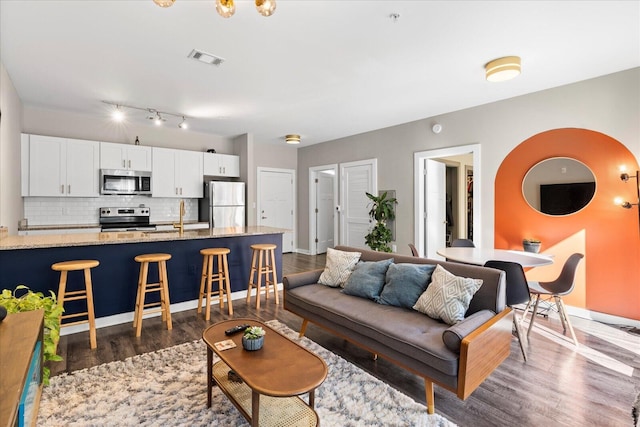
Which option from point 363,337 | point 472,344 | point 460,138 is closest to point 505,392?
point 472,344

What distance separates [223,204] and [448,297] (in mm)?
4657

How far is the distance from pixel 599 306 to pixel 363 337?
3.02 meters

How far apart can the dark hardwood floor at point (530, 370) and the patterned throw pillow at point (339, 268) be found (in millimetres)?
503

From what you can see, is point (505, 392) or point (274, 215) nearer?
point (505, 392)

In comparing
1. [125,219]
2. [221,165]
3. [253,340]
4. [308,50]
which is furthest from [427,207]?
[125,219]

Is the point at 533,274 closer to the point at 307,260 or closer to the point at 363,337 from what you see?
the point at 363,337

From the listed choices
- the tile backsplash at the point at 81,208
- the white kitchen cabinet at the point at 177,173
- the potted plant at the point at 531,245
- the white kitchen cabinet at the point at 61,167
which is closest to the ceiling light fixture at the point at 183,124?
the white kitchen cabinet at the point at 177,173

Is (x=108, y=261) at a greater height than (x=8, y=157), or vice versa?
(x=8, y=157)

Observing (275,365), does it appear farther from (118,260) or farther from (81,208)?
(81,208)

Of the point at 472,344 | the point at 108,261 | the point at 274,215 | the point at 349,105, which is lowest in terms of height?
the point at 472,344

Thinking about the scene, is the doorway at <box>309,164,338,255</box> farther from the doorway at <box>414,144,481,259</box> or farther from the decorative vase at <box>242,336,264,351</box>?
the decorative vase at <box>242,336,264,351</box>

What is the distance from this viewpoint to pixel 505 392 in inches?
83.2

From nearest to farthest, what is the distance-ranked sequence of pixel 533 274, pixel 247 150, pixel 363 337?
pixel 363 337
pixel 533 274
pixel 247 150

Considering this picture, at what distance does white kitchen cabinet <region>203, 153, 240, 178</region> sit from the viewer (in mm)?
6062
